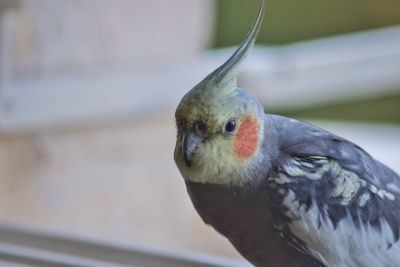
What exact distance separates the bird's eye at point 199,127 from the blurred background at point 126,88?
0.45m

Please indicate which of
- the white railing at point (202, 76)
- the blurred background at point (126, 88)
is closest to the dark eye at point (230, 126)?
the blurred background at point (126, 88)

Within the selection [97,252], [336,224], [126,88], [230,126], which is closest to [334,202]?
[336,224]

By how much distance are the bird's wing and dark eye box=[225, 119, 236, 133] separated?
0.06 meters

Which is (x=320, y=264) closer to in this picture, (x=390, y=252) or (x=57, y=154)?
(x=390, y=252)

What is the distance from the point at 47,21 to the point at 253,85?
1.51 feet

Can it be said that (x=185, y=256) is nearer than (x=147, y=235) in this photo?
Yes

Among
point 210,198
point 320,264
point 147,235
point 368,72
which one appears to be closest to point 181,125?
point 210,198

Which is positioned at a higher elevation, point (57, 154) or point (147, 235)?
point (57, 154)

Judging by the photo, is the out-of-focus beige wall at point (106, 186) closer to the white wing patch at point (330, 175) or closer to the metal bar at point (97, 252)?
the metal bar at point (97, 252)

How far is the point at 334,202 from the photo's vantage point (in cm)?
77

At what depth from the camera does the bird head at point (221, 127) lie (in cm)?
73

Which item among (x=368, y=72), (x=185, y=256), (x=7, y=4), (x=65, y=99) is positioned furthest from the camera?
(x=368, y=72)

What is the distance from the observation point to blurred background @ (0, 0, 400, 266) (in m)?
1.26

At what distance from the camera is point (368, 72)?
189 centimetres
